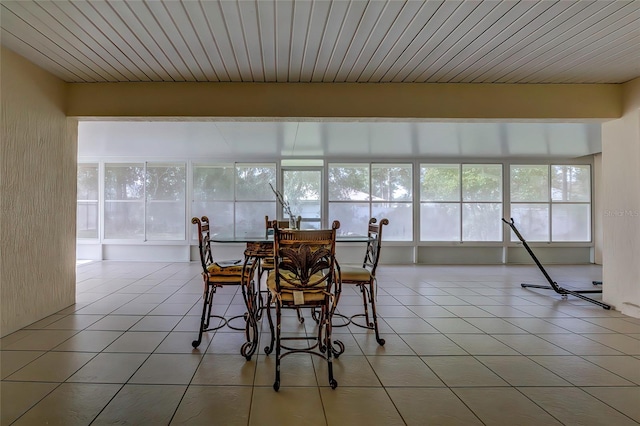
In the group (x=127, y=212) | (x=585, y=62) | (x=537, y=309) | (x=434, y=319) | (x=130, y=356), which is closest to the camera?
(x=130, y=356)

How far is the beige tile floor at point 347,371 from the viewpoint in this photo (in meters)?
1.68

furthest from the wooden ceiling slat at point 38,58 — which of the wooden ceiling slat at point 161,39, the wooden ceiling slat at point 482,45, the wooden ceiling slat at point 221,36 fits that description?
the wooden ceiling slat at point 482,45

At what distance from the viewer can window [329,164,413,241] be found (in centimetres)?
728

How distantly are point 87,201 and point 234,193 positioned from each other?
345cm

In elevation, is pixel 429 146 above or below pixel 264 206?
above

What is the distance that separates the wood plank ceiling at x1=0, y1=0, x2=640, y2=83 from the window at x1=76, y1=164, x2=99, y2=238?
16.2 ft

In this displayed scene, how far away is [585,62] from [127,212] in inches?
329

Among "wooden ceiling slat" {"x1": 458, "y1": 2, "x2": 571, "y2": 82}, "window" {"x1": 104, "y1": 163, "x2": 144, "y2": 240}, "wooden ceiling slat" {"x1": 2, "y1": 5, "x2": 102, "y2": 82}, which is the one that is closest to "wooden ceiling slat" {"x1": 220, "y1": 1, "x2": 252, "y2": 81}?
"wooden ceiling slat" {"x1": 2, "y1": 5, "x2": 102, "y2": 82}

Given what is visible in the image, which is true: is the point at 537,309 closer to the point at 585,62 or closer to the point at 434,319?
the point at 434,319

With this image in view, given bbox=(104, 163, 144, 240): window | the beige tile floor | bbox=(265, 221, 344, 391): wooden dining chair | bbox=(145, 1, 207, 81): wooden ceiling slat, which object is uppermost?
bbox=(145, 1, 207, 81): wooden ceiling slat

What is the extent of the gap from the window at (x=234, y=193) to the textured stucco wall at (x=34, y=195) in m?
3.77

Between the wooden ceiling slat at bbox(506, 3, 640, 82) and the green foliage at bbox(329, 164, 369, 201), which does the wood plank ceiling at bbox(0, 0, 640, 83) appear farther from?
the green foliage at bbox(329, 164, 369, 201)

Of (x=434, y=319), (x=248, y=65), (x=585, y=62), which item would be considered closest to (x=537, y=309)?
(x=434, y=319)

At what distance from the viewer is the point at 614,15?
2.10m
